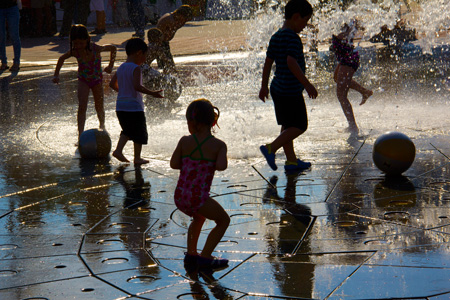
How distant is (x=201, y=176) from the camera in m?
4.14

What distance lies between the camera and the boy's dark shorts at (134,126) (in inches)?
285

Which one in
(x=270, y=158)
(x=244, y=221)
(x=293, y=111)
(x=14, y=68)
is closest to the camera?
(x=244, y=221)

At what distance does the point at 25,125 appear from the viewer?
30.7 ft

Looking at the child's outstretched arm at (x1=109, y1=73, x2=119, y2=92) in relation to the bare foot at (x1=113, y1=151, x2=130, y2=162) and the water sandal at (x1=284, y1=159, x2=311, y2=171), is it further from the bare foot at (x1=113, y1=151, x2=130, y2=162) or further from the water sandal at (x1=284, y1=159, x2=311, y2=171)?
the water sandal at (x1=284, y1=159, x2=311, y2=171)

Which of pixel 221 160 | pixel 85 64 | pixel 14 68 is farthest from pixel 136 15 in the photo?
pixel 221 160

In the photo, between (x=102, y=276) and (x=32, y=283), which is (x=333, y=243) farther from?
(x=32, y=283)

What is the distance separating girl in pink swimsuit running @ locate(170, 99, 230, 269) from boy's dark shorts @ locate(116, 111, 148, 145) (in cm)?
309

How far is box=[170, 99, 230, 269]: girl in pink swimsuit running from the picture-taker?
4121 millimetres

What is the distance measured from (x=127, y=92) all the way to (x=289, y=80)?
178cm

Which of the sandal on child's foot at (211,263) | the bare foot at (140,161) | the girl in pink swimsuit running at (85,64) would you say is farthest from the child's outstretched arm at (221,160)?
the girl in pink swimsuit running at (85,64)

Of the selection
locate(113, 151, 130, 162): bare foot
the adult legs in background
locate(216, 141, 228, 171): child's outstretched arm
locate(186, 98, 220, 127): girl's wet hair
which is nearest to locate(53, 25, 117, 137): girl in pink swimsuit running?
locate(113, 151, 130, 162): bare foot

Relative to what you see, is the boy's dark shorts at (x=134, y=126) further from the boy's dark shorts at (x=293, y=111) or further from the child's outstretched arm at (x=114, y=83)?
the boy's dark shorts at (x=293, y=111)

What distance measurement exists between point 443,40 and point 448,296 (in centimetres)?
1855

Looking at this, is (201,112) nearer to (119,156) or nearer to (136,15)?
(119,156)
